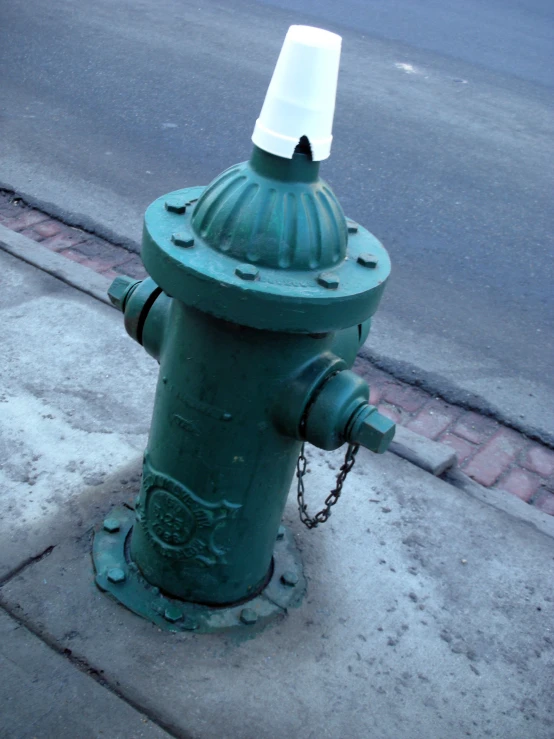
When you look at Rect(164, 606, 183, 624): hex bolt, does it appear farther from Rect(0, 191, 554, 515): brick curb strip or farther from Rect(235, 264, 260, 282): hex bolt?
Rect(0, 191, 554, 515): brick curb strip

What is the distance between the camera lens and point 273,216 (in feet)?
5.82

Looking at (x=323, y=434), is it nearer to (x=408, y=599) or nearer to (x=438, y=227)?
(x=408, y=599)

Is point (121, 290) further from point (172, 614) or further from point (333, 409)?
point (172, 614)

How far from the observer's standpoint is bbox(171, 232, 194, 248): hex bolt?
5.95ft

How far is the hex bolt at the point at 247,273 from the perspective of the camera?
173 cm

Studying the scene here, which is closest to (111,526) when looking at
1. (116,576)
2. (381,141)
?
(116,576)

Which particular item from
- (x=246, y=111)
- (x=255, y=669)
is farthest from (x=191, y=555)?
(x=246, y=111)

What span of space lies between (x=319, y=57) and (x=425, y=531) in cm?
185

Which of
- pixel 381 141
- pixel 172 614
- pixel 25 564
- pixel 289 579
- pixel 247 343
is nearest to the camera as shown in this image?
pixel 247 343

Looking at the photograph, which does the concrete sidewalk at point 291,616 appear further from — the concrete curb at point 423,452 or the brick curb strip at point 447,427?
the brick curb strip at point 447,427

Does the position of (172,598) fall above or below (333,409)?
below

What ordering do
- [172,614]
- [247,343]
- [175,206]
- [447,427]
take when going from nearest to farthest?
[247,343]
[175,206]
[172,614]
[447,427]

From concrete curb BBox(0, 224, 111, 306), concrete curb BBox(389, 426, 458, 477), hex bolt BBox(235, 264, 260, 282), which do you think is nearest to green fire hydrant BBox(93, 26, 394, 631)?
hex bolt BBox(235, 264, 260, 282)

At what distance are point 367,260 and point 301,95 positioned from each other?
43cm
